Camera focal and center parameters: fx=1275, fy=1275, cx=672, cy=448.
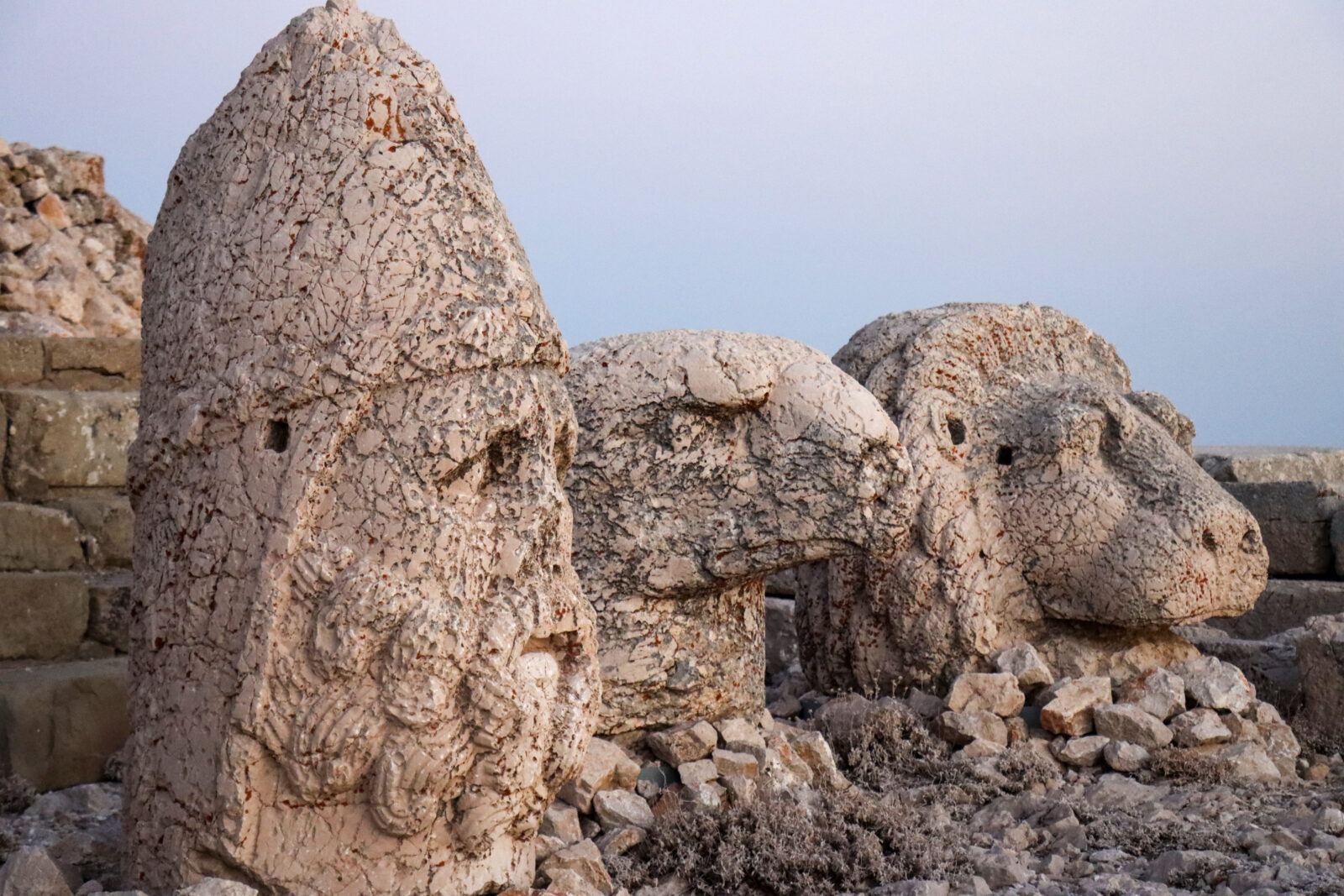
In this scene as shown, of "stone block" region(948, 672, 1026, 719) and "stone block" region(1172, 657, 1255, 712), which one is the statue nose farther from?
"stone block" region(948, 672, 1026, 719)

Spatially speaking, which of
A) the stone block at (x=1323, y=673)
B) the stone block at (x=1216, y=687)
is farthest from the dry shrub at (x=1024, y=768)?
the stone block at (x=1323, y=673)

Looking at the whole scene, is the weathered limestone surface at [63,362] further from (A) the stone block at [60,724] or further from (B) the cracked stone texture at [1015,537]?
(B) the cracked stone texture at [1015,537]

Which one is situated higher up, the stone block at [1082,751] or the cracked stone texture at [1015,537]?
the cracked stone texture at [1015,537]

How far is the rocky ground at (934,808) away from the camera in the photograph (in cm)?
316

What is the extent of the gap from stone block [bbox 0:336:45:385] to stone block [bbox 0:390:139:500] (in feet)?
2.51

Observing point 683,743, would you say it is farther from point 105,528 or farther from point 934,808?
point 105,528

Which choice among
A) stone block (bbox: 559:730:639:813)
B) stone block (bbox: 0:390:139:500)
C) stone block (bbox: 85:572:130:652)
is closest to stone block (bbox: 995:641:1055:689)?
stone block (bbox: 559:730:639:813)

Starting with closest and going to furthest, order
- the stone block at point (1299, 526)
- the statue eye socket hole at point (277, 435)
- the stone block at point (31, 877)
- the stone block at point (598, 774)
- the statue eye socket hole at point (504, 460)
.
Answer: the stone block at point (31, 877), the statue eye socket hole at point (277, 435), the statue eye socket hole at point (504, 460), the stone block at point (598, 774), the stone block at point (1299, 526)

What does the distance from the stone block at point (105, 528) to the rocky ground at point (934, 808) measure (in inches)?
49.7

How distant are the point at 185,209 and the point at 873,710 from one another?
2.91 metres

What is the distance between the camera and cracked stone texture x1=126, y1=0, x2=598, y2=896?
254 centimetres

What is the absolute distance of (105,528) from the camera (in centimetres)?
474

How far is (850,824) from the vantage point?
3502 millimetres

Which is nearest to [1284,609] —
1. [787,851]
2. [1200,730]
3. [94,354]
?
[1200,730]
